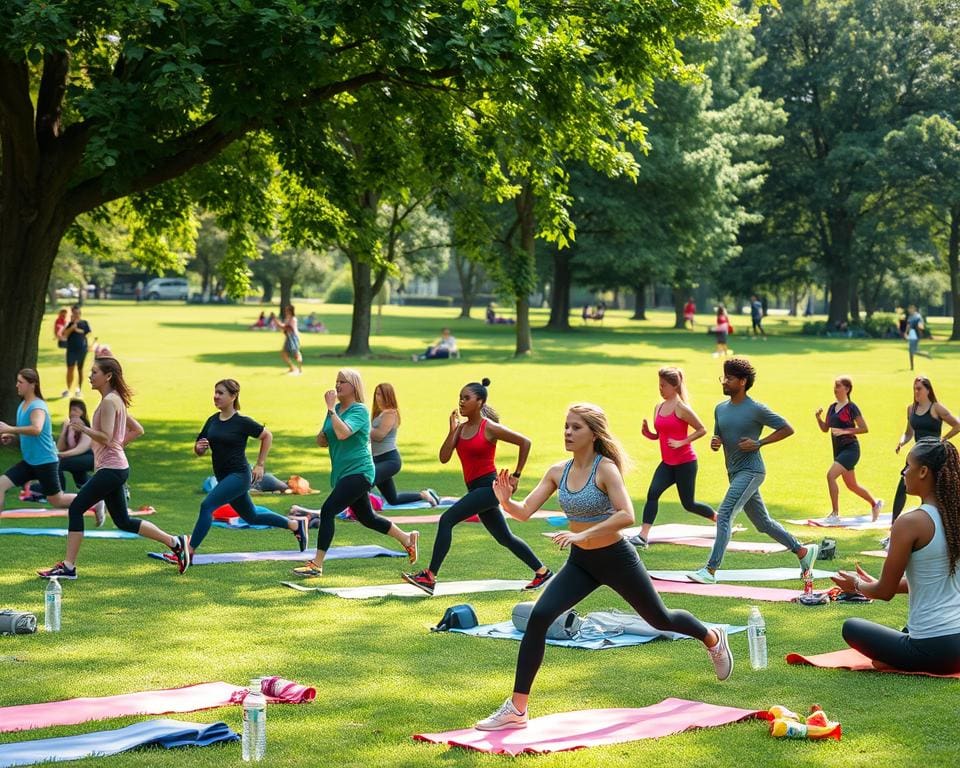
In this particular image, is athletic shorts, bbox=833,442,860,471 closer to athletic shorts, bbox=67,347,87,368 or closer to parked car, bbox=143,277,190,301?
athletic shorts, bbox=67,347,87,368

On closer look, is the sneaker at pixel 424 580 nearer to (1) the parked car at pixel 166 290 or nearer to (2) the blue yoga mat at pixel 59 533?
(2) the blue yoga mat at pixel 59 533

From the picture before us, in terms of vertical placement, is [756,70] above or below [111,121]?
above

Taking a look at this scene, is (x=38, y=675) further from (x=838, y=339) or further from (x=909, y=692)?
(x=838, y=339)

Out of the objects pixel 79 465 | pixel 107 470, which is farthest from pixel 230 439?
pixel 79 465

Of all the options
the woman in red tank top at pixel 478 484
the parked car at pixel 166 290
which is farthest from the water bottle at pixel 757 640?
the parked car at pixel 166 290

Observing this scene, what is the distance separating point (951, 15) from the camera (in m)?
66.8

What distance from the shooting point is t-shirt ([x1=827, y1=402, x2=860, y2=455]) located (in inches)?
667

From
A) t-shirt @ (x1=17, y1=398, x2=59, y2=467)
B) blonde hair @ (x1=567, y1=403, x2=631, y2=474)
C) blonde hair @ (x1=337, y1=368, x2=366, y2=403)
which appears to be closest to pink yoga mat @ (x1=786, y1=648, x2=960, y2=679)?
blonde hair @ (x1=567, y1=403, x2=631, y2=474)

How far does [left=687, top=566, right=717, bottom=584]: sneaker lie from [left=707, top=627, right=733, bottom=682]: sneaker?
12.6ft

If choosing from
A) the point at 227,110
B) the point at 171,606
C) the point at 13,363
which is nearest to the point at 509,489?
the point at 171,606

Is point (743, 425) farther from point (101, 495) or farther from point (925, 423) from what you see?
point (101, 495)

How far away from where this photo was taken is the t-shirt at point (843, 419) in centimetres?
1694

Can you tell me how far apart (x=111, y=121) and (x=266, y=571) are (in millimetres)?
8155

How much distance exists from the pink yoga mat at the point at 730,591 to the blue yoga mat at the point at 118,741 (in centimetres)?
579
